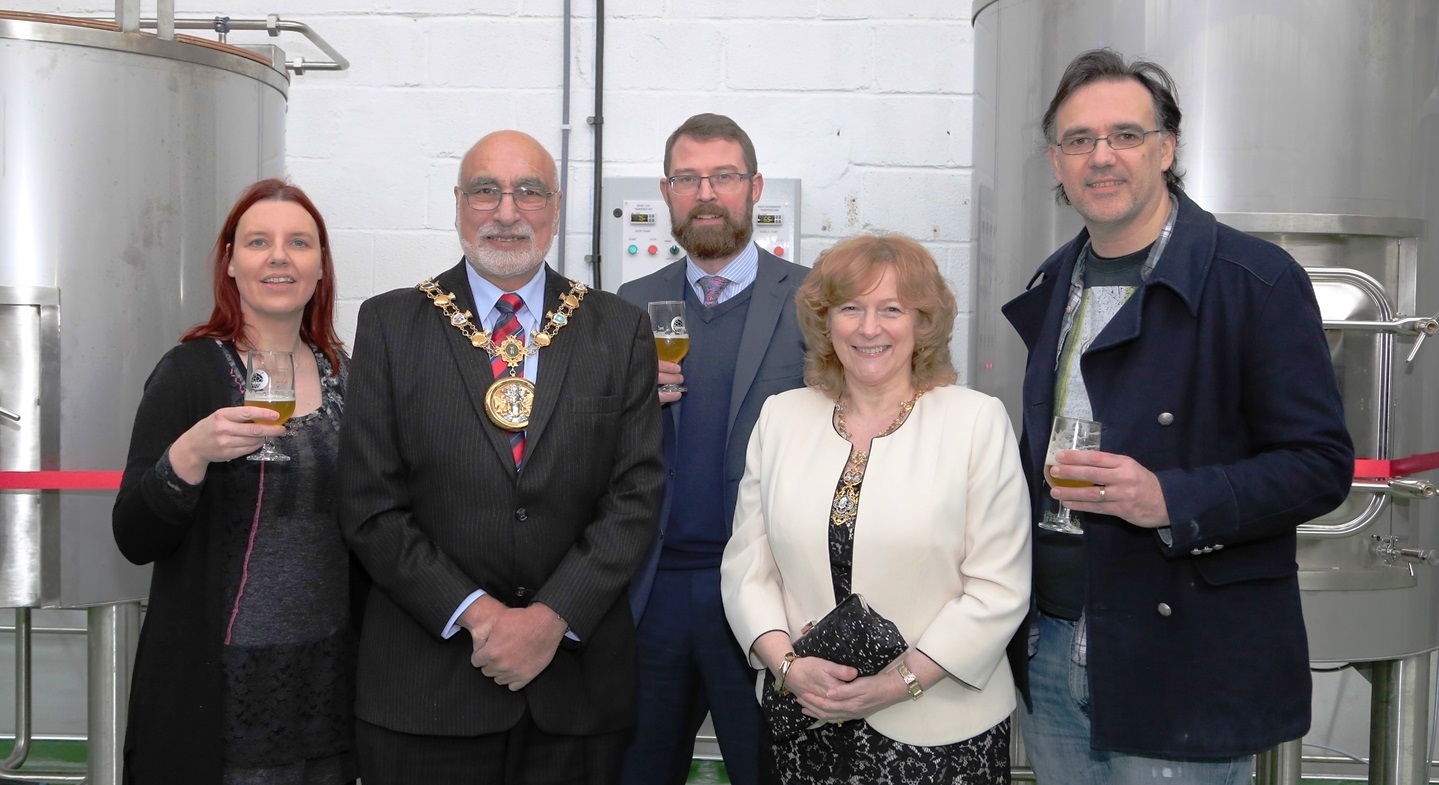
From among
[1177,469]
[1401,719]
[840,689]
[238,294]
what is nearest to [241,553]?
[238,294]

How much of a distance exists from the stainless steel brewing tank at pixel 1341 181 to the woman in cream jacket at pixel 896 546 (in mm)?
786

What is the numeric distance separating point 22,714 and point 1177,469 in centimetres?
314

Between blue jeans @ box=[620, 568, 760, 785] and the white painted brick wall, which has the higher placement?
the white painted brick wall

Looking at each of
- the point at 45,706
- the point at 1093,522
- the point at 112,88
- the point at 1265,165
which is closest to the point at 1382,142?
the point at 1265,165

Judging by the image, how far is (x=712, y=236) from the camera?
240 centimetres

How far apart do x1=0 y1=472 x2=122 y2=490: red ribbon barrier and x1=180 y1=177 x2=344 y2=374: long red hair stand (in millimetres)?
670

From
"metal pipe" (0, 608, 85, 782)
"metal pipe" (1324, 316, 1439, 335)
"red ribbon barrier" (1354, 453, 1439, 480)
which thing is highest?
"metal pipe" (1324, 316, 1439, 335)

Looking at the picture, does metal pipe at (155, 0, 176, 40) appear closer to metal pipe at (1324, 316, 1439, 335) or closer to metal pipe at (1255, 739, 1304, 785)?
metal pipe at (1324, 316, 1439, 335)

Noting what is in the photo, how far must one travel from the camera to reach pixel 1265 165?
2357 millimetres

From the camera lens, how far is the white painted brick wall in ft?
12.4

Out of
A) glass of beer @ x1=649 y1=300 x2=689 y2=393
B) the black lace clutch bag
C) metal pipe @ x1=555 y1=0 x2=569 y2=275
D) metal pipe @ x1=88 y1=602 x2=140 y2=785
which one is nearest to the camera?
the black lace clutch bag

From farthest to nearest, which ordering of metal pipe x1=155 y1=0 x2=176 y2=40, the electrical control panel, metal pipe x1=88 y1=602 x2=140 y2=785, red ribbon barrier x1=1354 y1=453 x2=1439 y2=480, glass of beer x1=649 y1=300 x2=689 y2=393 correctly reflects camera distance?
the electrical control panel, metal pipe x1=88 y1=602 x2=140 y2=785, metal pipe x1=155 y1=0 x2=176 y2=40, red ribbon barrier x1=1354 y1=453 x2=1439 y2=480, glass of beer x1=649 y1=300 x2=689 y2=393

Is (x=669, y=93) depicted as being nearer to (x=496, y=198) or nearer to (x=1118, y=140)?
(x=496, y=198)

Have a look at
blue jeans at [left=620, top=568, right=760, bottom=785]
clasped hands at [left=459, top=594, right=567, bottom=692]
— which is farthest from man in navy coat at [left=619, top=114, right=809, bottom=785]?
clasped hands at [left=459, top=594, right=567, bottom=692]
